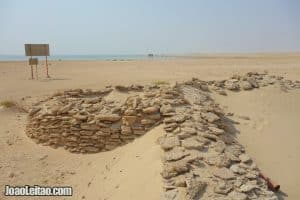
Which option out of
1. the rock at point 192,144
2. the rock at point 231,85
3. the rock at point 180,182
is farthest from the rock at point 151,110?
the rock at point 231,85

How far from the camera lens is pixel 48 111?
29.8 feet

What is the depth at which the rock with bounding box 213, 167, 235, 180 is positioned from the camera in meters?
5.71

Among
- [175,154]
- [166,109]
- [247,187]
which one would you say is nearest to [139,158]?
[175,154]

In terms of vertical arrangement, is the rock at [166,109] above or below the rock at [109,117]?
above

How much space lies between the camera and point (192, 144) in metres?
6.52

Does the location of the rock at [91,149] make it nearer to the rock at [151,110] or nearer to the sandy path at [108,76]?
the rock at [151,110]

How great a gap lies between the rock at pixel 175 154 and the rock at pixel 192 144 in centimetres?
15

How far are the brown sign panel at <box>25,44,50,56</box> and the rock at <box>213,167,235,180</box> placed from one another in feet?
61.3

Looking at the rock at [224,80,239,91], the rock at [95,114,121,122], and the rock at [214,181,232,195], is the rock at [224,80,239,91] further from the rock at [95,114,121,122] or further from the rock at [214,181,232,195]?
the rock at [214,181,232,195]

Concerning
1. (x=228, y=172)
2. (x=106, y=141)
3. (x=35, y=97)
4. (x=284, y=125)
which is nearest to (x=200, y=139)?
(x=228, y=172)

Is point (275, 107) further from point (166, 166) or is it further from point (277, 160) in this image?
point (166, 166)

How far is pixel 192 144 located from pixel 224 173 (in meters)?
0.92

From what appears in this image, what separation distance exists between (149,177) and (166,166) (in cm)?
42

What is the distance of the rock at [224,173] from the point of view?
5.71 metres
